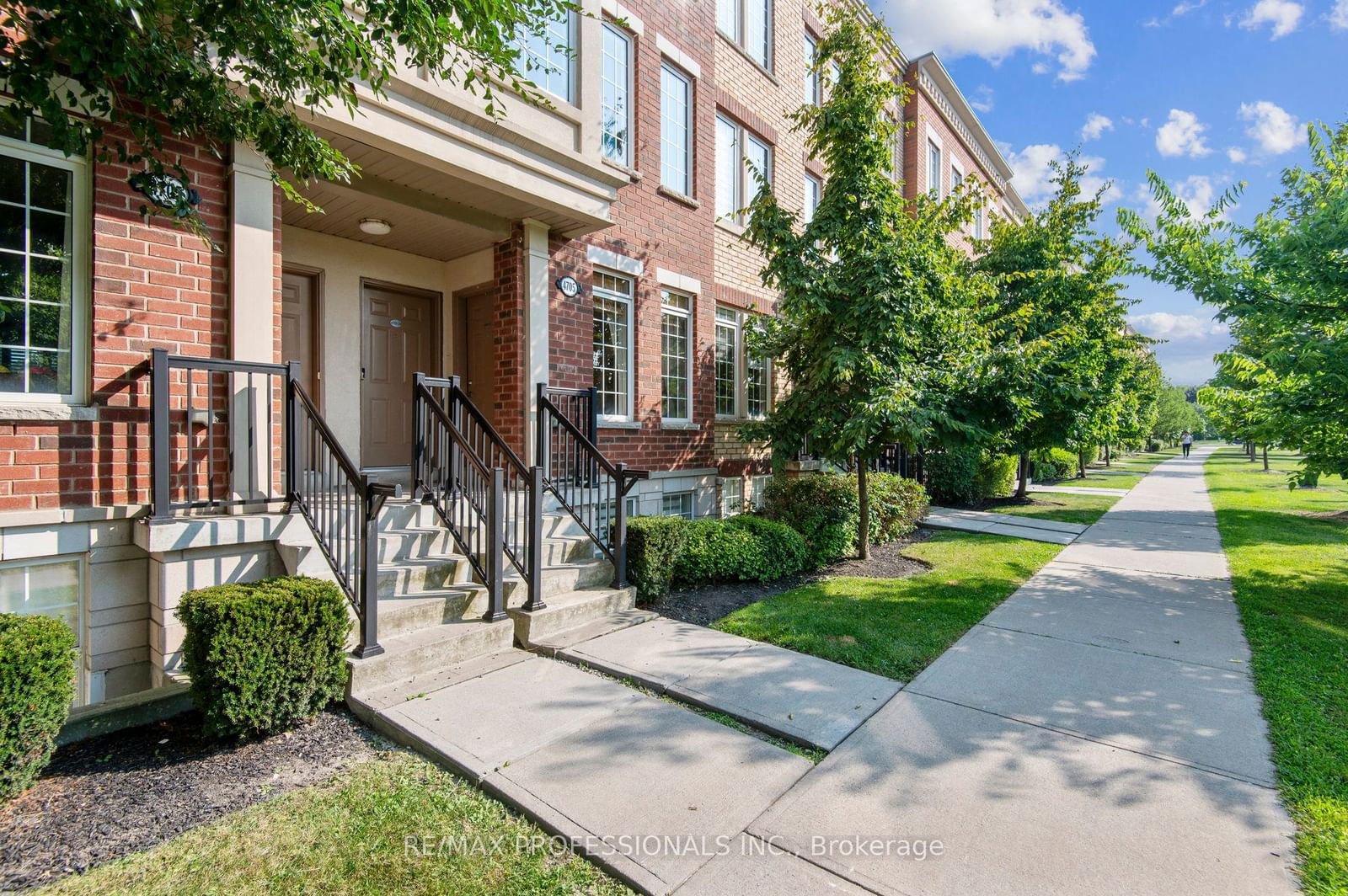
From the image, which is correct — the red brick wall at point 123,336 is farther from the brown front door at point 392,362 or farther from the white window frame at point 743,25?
the white window frame at point 743,25

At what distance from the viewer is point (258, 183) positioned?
15.0 ft

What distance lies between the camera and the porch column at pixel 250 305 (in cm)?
446

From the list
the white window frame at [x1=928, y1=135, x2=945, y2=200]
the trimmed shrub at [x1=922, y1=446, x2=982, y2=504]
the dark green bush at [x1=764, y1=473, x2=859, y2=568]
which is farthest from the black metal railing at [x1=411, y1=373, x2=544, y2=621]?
the white window frame at [x1=928, y1=135, x2=945, y2=200]

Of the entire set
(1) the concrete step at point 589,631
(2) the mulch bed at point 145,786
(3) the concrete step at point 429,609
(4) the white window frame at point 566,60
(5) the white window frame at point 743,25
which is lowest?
(2) the mulch bed at point 145,786

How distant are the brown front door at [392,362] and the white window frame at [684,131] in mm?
3530

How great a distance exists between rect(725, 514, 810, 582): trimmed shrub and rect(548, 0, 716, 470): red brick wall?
66.3 inches

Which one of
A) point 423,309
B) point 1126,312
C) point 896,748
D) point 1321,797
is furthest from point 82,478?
point 1126,312

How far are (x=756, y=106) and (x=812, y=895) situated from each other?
1066 centimetres

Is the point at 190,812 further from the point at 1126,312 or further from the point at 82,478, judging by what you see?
the point at 1126,312

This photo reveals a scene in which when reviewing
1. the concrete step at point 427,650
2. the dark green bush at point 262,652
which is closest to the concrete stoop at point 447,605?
the concrete step at point 427,650

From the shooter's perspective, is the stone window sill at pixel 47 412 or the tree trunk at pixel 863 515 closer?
the stone window sill at pixel 47 412

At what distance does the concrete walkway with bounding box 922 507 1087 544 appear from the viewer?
989cm

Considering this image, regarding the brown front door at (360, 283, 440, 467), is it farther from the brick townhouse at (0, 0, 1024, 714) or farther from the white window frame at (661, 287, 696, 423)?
the white window frame at (661, 287, 696, 423)

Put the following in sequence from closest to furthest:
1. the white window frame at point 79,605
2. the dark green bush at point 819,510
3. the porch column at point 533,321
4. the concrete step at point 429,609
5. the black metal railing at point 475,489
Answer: the white window frame at point 79,605 → the concrete step at point 429,609 → the black metal railing at point 475,489 → the porch column at point 533,321 → the dark green bush at point 819,510
